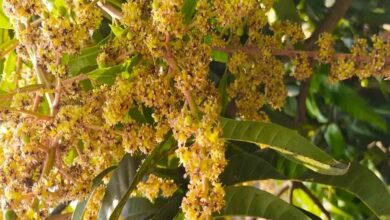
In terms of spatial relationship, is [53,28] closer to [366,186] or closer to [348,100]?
[366,186]

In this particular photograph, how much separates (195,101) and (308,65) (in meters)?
0.23

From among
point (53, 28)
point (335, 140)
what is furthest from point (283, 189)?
point (53, 28)

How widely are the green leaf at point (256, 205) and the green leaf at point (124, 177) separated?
0.38 feet

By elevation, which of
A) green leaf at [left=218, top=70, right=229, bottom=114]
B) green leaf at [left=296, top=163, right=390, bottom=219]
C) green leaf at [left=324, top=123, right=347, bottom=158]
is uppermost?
green leaf at [left=218, top=70, right=229, bottom=114]

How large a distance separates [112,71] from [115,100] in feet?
0.16

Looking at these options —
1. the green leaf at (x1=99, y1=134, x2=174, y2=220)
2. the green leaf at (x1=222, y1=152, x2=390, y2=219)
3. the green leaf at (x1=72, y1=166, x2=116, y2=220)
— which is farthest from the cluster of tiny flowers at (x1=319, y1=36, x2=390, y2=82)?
the green leaf at (x1=72, y1=166, x2=116, y2=220)

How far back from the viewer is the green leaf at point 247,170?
897 mm

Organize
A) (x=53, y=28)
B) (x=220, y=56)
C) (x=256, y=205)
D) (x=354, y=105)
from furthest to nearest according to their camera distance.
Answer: (x=354, y=105)
(x=220, y=56)
(x=256, y=205)
(x=53, y=28)

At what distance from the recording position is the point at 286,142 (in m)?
0.74

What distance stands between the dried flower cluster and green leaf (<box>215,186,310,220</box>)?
0.41 ft

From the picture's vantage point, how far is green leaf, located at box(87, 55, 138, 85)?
0.77m

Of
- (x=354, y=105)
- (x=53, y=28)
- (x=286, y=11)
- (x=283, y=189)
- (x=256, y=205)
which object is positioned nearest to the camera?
(x=53, y=28)

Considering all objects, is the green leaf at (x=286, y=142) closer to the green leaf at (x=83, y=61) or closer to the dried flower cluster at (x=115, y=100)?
the dried flower cluster at (x=115, y=100)

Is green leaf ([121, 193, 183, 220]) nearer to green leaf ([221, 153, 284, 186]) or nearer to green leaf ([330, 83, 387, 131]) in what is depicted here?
green leaf ([221, 153, 284, 186])
